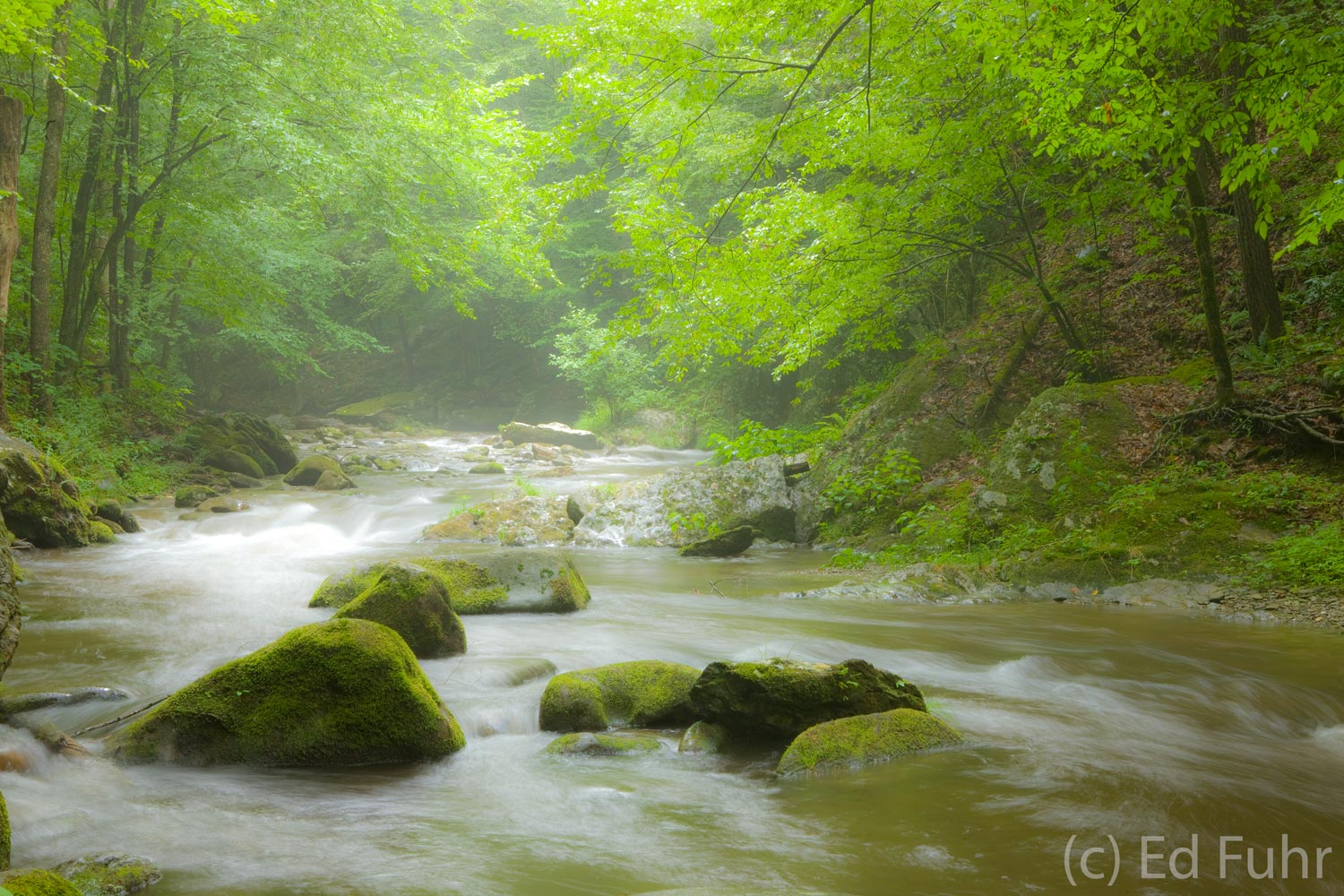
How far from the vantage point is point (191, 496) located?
14.3m

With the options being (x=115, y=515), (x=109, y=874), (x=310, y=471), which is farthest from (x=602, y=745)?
(x=310, y=471)

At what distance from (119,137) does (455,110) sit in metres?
6.05

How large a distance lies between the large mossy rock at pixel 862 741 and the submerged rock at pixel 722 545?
6930mm

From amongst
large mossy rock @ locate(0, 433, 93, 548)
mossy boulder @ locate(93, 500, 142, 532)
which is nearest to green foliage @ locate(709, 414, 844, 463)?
large mossy rock @ locate(0, 433, 93, 548)

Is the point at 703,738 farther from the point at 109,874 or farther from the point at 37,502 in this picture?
the point at 37,502

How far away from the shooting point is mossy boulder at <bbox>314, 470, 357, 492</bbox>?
16922 mm

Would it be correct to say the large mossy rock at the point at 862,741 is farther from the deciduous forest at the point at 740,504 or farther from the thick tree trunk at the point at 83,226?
the thick tree trunk at the point at 83,226

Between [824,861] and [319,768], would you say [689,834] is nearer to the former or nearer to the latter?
[824,861]

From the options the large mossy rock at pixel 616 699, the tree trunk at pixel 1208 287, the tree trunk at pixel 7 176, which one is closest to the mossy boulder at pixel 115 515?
the tree trunk at pixel 7 176

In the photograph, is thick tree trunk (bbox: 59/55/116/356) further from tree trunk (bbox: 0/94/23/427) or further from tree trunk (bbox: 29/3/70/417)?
tree trunk (bbox: 0/94/23/427)

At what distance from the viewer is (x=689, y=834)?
3.40m

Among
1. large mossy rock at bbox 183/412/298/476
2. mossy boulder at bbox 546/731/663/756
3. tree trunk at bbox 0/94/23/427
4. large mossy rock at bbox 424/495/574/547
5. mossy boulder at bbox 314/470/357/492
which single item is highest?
tree trunk at bbox 0/94/23/427

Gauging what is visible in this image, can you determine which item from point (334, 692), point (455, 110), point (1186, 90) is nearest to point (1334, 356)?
point (1186, 90)

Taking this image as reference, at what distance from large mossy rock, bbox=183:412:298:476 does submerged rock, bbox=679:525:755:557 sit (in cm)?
1156
